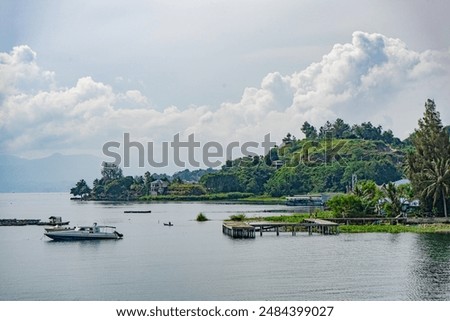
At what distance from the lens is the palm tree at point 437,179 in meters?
46.4

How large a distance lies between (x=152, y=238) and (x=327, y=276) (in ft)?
60.7

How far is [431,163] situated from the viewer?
47.1 metres

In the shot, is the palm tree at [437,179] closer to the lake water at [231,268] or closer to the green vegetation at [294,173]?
the lake water at [231,268]

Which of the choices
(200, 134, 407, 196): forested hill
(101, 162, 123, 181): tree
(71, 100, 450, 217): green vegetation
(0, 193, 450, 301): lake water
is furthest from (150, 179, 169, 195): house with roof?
(0, 193, 450, 301): lake water

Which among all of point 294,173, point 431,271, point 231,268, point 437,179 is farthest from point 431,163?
point 294,173

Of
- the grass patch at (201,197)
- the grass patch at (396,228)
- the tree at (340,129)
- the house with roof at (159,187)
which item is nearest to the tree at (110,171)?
the house with roof at (159,187)

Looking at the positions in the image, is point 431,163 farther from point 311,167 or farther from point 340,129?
point 340,129

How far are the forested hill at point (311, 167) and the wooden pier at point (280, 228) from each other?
1976 inches

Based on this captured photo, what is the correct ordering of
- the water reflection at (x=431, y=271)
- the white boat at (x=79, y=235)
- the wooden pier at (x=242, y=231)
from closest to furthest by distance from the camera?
the water reflection at (x=431, y=271), the wooden pier at (x=242, y=231), the white boat at (x=79, y=235)

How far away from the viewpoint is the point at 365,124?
116062 millimetres

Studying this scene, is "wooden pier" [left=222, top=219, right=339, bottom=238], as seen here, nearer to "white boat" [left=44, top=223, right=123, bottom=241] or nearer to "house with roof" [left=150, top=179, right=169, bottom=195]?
"white boat" [left=44, top=223, right=123, bottom=241]

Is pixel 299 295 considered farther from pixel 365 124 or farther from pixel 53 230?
pixel 365 124

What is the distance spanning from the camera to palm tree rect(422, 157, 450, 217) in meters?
46.4
